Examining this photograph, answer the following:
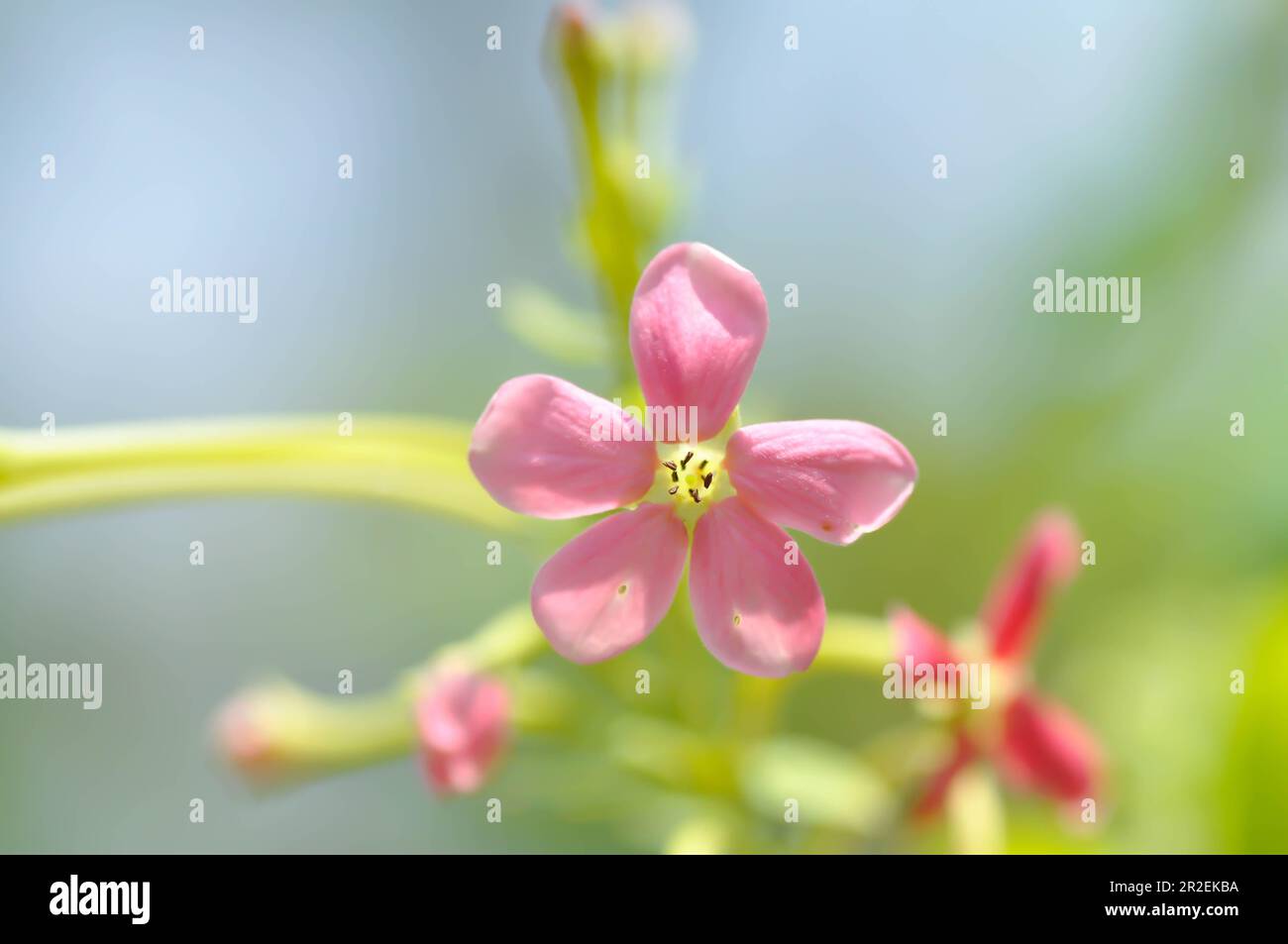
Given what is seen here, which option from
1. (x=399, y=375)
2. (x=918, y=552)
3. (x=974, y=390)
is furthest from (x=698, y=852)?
(x=399, y=375)

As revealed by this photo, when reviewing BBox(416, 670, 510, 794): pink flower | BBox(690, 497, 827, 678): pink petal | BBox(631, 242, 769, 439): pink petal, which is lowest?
BBox(416, 670, 510, 794): pink flower

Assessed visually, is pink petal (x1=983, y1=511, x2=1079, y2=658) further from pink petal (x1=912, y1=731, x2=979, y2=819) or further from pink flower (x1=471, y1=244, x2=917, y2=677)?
pink flower (x1=471, y1=244, x2=917, y2=677)

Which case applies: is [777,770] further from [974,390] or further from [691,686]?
[974,390]

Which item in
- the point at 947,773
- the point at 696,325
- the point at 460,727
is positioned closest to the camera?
the point at 696,325

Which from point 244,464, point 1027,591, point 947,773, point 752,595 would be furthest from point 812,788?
point 244,464

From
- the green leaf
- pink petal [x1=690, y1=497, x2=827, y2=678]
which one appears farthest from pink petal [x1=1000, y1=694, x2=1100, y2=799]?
pink petal [x1=690, y1=497, x2=827, y2=678]

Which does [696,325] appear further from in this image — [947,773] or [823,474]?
[947,773]
